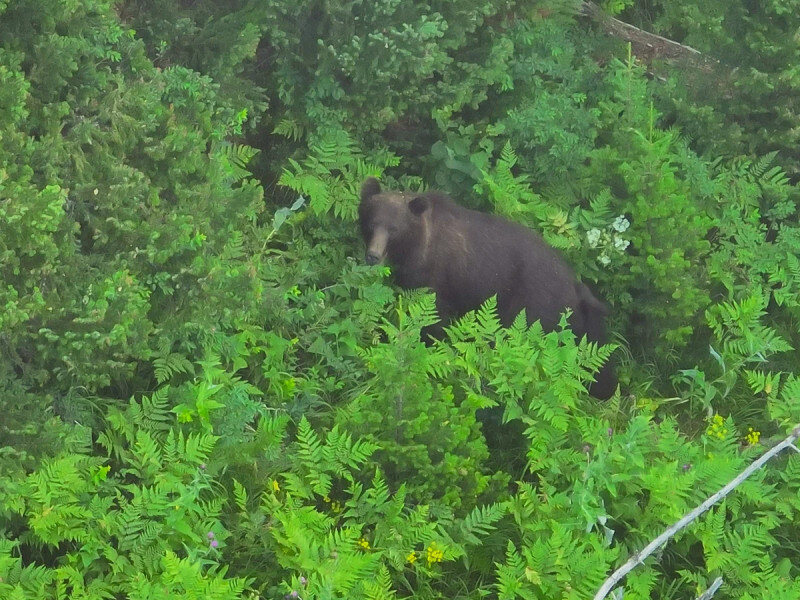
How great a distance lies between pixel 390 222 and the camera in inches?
234

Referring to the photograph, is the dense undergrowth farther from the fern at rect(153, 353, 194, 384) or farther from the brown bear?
the brown bear

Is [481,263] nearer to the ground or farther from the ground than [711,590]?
farther from the ground

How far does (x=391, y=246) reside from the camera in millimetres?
6074

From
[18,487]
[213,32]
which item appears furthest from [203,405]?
[213,32]

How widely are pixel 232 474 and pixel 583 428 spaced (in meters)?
2.08

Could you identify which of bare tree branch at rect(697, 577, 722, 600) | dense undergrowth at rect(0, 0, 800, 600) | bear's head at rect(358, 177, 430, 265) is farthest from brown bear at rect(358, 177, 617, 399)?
bare tree branch at rect(697, 577, 722, 600)

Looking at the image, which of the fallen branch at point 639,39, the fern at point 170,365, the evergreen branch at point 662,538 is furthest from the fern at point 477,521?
the fallen branch at point 639,39

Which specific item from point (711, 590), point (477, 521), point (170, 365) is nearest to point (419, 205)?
point (170, 365)

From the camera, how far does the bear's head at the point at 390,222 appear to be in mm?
5898

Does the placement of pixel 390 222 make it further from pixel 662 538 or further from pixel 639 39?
pixel 639 39

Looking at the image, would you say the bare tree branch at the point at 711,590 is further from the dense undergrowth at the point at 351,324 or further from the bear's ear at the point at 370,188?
the bear's ear at the point at 370,188

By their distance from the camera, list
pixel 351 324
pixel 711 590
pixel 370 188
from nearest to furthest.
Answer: pixel 711 590, pixel 351 324, pixel 370 188

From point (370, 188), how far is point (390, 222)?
344 millimetres

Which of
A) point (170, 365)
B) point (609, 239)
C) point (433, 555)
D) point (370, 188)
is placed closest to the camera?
Answer: point (433, 555)
